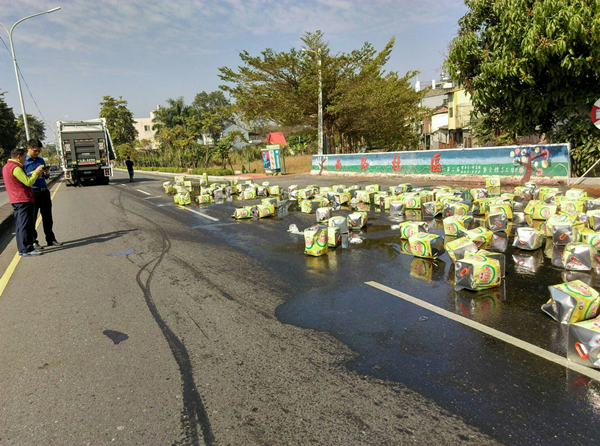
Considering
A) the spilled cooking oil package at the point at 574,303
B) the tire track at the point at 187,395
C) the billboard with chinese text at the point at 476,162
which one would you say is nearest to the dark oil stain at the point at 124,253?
the tire track at the point at 187,395

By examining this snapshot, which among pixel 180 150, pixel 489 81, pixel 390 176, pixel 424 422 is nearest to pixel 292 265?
pixel 424 422

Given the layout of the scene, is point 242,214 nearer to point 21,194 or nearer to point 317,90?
point 21,194

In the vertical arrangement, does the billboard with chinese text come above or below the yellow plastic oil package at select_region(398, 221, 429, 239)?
above

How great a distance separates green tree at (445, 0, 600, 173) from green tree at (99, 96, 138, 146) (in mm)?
72861

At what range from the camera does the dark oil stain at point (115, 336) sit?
3794 millimetres

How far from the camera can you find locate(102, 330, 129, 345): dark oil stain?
3794 mm

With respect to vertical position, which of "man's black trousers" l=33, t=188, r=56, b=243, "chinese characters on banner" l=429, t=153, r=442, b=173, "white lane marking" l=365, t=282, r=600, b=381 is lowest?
"white lane marking" l=365, t=282, r=600, b=381

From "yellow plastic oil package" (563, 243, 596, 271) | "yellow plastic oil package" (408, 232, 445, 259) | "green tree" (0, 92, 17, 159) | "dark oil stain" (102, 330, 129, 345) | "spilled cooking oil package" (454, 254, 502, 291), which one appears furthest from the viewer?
"green tree" (0, 92, 17, 159)

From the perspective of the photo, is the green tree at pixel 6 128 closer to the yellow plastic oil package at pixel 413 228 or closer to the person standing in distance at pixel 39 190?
the person standing in distance at pixel 39 190

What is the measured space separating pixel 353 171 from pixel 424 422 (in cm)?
2017

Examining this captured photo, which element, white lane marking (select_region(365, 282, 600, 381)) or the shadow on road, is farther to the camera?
the shadow on road

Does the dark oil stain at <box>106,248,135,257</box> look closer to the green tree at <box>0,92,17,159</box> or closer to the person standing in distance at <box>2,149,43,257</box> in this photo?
the person standing in distance at <box>2,149,43,257</box>

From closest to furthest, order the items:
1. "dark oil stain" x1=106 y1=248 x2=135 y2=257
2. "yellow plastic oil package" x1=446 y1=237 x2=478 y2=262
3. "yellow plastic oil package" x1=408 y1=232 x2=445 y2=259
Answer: "yellow plastic oil package" x1=446 y1=237 x2=478 y2=262 < "yellow plastic oil package" x1=408 y1=232 x2=445 y2=259 < "dark oil stain" x1=106 y1=248 x2=135 y2=257

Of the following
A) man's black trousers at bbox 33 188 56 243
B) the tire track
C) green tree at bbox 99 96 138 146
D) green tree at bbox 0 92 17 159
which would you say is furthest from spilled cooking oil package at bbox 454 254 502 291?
green tree at bbox 99 96 138 146
